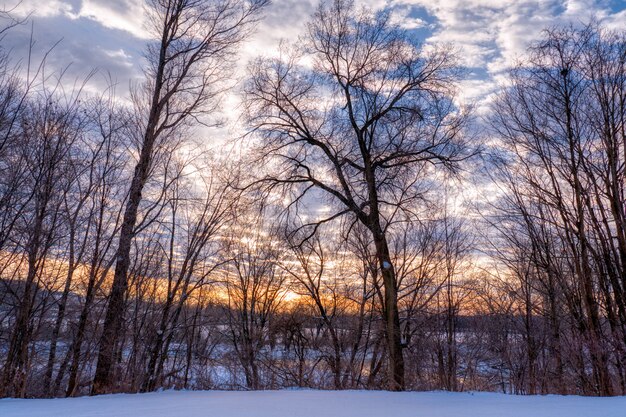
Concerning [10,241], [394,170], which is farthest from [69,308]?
[394,170]

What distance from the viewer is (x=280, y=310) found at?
78.6ft

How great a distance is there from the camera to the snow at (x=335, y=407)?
3197 millimetres

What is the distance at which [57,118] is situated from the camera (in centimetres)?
605

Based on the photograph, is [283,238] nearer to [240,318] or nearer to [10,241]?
[10,241]

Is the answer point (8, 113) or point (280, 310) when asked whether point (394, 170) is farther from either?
point (280, 310)

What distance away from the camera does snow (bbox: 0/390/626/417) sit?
3.20 meters

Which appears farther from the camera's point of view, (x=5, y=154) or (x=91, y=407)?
(x=5, y=154)

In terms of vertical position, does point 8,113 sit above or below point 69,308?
above

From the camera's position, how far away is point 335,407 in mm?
3537

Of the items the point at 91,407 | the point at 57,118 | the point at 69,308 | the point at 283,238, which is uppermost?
the point at 57,118

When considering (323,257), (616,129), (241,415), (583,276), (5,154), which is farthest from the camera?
(323,257)

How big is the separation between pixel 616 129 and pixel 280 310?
19687 mm

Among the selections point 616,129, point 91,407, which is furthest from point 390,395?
point 616,129

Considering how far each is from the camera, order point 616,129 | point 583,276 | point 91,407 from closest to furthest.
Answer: point 91,407 < point 616,129 < point 583,276
